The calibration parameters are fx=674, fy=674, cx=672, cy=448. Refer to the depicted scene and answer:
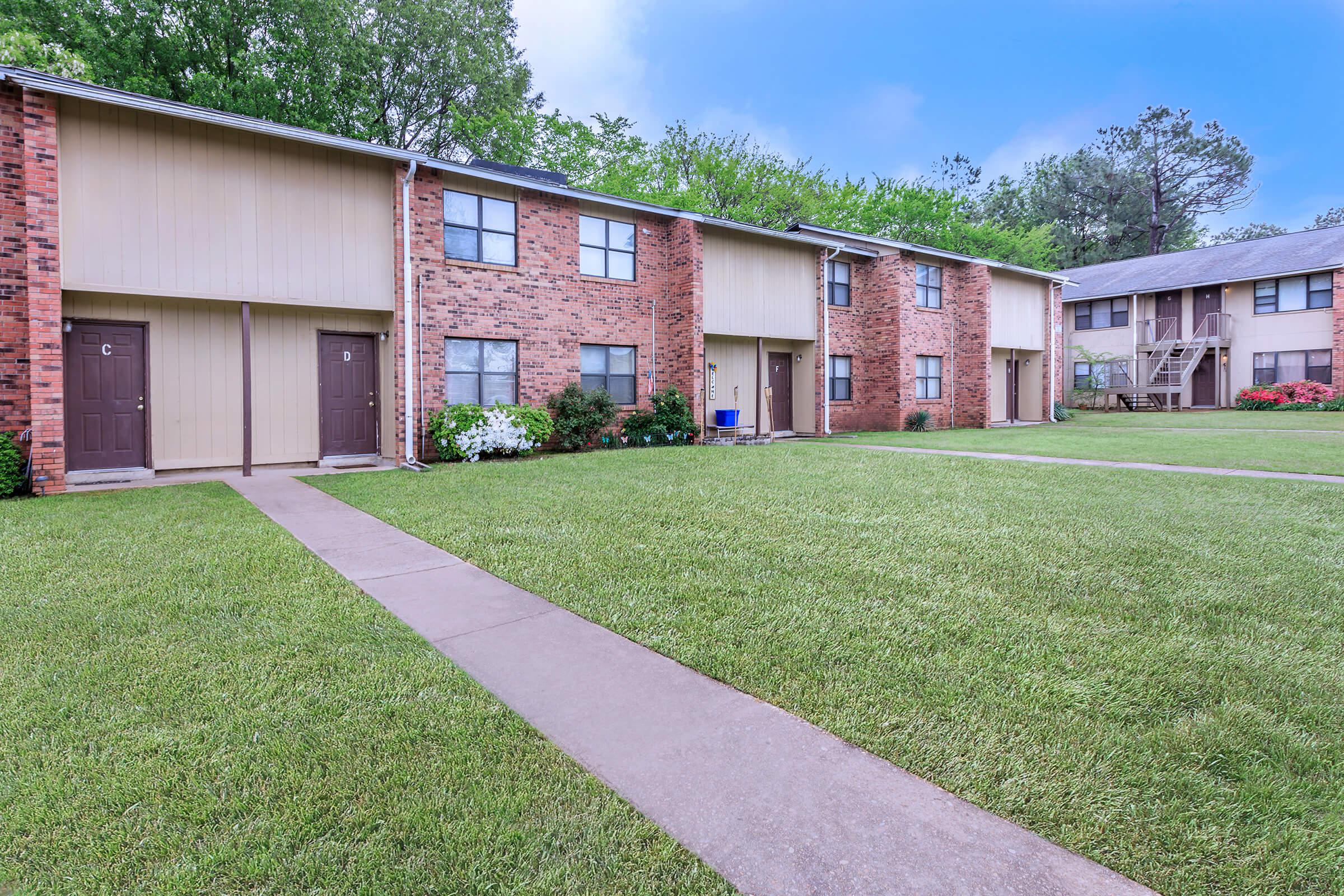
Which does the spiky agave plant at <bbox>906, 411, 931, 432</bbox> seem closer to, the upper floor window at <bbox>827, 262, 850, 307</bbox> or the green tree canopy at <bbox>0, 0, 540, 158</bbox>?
the upper floor window at <bbox>827, 262, 850, 307</bbox>

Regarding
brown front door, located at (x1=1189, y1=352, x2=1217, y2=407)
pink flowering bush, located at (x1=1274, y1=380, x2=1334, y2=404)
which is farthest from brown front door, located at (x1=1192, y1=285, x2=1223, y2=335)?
pink flowering bush, located at (x1=1274, y1=380, x2=1334, y2=404)

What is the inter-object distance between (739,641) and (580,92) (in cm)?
3274

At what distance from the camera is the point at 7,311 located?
880cm

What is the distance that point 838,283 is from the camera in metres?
19.7

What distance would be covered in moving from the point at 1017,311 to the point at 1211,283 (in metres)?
9.67

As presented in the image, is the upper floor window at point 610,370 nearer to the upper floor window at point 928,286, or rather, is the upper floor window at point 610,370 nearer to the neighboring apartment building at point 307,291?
the neighboring apartment building at point 307,291

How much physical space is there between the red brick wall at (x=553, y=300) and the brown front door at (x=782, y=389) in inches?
136

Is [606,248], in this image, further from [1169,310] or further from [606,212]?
[1169,310]

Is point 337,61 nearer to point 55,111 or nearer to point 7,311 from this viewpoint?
point 55,111

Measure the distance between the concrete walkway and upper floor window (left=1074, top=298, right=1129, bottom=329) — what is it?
21.5 metres

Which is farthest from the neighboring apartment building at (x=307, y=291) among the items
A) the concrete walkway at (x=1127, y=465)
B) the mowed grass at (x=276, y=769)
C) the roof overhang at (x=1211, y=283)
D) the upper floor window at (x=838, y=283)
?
the roof overhang at (x=1211, y=283)

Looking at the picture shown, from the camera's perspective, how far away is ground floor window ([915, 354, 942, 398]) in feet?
69.4

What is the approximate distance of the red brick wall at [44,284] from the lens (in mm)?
8547

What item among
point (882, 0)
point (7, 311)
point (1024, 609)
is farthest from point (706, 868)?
point (882, 0)
